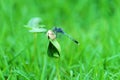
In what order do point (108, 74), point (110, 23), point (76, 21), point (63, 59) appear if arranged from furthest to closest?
point (76, 21) → point (110, 23) → point (63, 59) → point (108, 74)

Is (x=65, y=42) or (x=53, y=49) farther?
(x=65, y=42)

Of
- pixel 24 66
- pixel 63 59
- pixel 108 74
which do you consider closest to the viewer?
pixel 108 74

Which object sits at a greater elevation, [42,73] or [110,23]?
[110,23]

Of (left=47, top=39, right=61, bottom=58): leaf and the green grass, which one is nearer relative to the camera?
(left=47, top=39, right=61, bottom=58): leaf

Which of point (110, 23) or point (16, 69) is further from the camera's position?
point (110, 23)

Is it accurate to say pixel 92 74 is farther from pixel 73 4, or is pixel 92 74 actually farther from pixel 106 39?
pixel 73 4

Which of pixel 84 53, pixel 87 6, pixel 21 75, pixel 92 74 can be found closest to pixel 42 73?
pixel 21 75

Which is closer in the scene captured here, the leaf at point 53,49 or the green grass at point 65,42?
the leaf at point 53,49

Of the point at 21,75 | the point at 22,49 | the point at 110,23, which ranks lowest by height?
the point at 21,75
